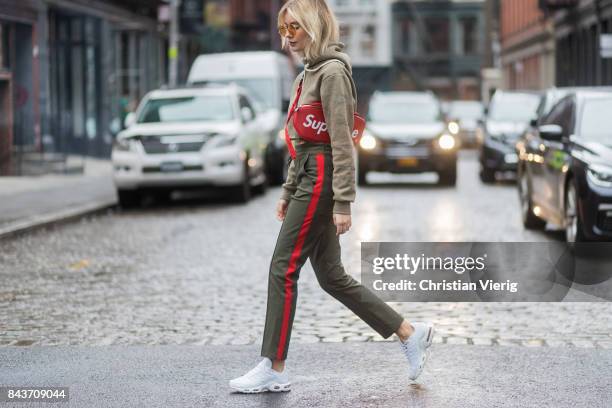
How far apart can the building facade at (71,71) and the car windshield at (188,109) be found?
5679 mm

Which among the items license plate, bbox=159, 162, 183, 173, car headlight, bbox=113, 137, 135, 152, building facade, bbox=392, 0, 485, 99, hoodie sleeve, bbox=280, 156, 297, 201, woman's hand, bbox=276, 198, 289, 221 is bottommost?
license plate, bbox=159, 162, 183, 173

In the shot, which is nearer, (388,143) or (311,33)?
(311,33)

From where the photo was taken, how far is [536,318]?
8.56 metres

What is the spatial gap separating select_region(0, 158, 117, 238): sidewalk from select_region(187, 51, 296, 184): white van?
9.36ft

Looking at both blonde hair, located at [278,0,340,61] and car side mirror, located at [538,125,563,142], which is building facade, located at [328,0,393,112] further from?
blonde hair, located at [278,0,340,61]

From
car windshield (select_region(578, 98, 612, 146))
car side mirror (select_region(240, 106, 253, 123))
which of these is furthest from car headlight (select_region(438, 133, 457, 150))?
car windshield (select_region(578, 98, 612, 146))

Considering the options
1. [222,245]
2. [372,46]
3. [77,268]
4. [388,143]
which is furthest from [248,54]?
[372,46]

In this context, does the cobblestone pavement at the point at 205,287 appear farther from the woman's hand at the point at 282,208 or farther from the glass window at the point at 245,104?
the glass window at the point at 245,104

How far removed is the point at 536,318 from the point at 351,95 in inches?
125

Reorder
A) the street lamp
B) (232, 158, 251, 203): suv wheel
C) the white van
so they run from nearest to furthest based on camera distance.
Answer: (232, 158, 251, 203): suv wheel
the white van
the street lamp

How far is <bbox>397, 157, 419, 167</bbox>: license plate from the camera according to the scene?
2297 cm

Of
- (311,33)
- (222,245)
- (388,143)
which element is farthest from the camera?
(388,143)

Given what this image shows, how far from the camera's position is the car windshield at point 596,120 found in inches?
481

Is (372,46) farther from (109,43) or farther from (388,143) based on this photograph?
(388,143)
